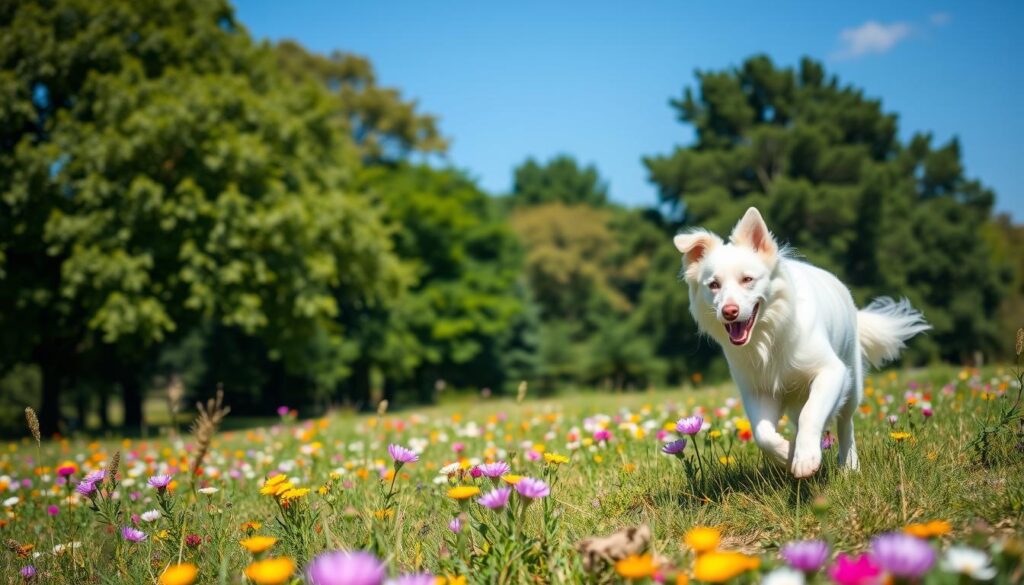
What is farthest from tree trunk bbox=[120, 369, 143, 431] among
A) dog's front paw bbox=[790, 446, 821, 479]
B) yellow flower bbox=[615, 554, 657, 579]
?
yellow flower bbox=[615, 554, 657, 579]

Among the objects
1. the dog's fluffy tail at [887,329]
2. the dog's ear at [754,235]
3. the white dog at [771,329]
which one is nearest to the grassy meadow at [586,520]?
the white dog at [771,329]

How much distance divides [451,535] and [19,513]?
3.91 m

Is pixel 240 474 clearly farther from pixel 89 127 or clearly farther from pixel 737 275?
pixel 89 127

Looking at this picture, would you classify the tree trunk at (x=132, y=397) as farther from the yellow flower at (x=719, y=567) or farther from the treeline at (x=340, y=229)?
the yellow flower at (x=719, y=567)

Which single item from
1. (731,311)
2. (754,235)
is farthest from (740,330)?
(754,235)

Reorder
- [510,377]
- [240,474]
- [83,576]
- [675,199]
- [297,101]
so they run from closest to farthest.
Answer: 1. [83,576]
2. [240,474]
3. [297,101]
4. [675,199]
5. [510,377]

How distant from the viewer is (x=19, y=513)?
197 inches

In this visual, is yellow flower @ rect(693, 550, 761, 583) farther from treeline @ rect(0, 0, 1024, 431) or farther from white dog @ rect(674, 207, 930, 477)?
treeline @ rect(0, 0, 1024, 431)

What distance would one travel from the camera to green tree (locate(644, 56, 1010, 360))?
1141 inches

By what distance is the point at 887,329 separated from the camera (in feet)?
15.9

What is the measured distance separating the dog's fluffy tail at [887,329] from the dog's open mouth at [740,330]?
1.92 metres

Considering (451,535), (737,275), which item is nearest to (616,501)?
(451,535)

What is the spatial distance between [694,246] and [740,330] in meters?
0.57

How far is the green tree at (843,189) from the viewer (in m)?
29.0
